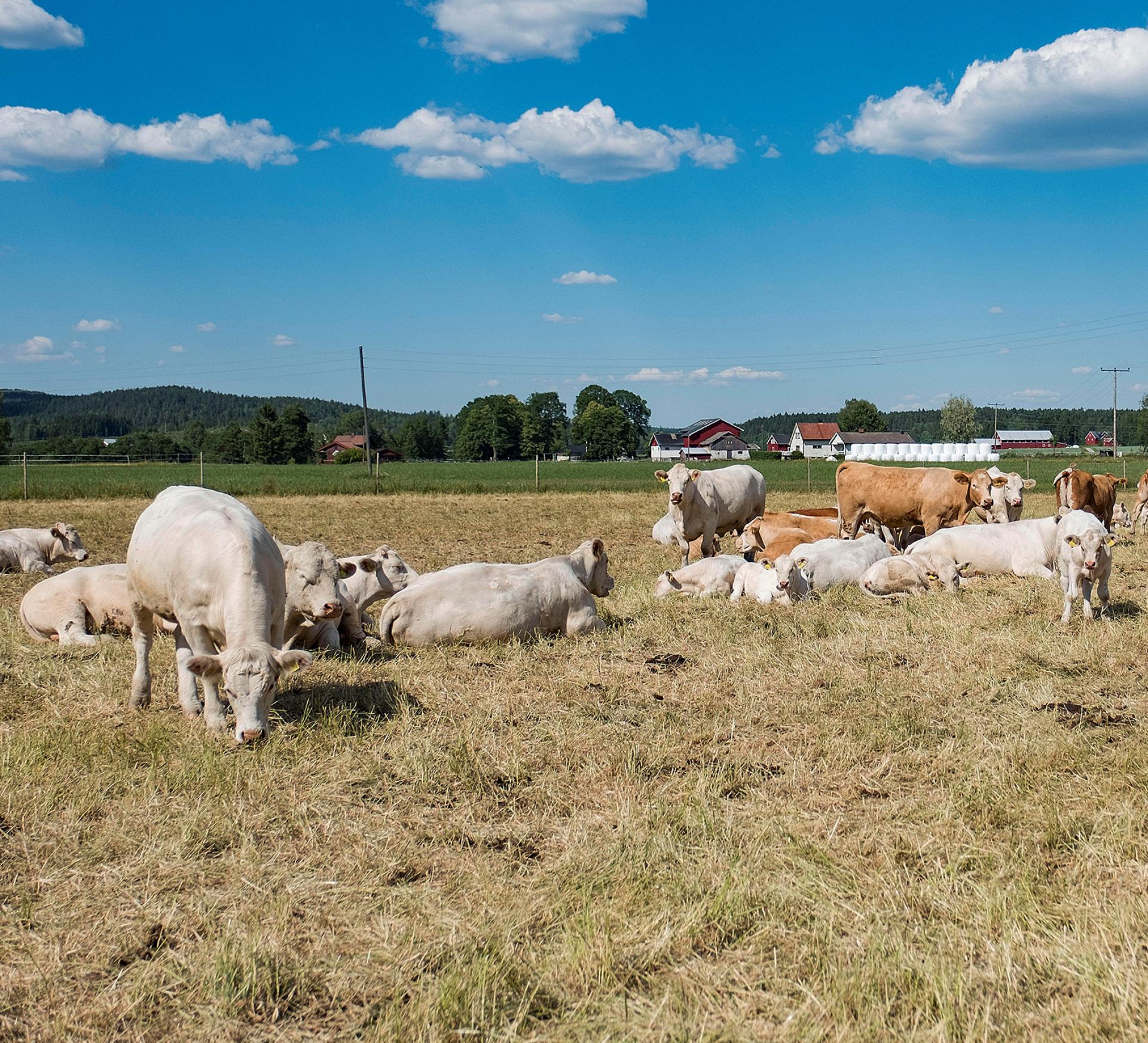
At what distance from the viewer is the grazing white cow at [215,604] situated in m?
5.89

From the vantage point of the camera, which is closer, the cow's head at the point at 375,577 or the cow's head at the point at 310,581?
the cow's head at the point at 310,581

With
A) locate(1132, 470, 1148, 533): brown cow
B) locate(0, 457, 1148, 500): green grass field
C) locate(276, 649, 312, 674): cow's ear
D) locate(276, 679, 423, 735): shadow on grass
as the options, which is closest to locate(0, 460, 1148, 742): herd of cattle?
locate(276, 649, 312, 674): cow's ear

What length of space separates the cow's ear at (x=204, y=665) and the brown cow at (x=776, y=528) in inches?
347

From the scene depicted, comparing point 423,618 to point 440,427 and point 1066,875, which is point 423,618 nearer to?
point 1066,875

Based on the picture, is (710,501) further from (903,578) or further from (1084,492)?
(1084,492)

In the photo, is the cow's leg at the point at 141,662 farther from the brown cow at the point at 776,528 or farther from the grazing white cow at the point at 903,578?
the brown cow at the point at 776,528

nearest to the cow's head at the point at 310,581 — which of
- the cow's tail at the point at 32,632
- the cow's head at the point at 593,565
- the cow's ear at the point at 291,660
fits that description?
the cow's ear at the point at 291,660

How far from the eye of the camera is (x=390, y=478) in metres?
45.3

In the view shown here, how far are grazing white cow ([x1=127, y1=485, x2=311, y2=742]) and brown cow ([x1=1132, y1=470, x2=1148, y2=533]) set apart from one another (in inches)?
835

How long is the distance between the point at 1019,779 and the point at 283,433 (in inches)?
3709

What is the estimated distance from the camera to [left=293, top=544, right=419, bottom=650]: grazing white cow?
8.55 meters

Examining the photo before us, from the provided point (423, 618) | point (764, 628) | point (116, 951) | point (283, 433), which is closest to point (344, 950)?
point (116, 951)

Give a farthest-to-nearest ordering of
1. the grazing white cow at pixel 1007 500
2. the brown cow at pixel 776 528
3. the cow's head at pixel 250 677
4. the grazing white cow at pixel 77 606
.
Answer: the grazing white cow at pixel 1007 500
the brown cow at pixel 776 528
the grazing white cow at pixel 77 606
the cow's head at pixel 250 677

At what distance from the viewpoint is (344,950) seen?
3727mm
